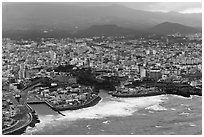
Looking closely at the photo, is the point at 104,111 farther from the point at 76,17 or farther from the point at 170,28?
the point at 170,28

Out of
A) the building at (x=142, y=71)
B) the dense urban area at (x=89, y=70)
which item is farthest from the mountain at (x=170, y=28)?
the building at (x=142, y=71)

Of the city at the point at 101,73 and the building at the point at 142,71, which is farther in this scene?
the building at the point at 142,71

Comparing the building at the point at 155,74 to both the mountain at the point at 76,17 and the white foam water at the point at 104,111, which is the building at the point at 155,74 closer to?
the white foam water at the point at 104,111

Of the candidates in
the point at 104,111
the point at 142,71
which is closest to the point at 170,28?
the point at 142,71

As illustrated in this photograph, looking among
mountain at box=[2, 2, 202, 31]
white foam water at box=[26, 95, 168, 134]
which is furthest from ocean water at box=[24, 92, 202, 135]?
mountain at box=[2, 2, 202, 31]

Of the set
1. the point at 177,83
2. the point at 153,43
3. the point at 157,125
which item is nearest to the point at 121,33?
the point at 153,43

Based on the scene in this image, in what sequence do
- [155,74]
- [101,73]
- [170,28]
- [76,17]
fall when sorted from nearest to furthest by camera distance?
1. [155,74]
2. [101,73]
3. [76,17]
4. [170,28]

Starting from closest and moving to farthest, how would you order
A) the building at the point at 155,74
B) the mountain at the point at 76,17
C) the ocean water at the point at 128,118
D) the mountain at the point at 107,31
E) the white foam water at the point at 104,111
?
1. the ocean water at the point at 128,118
2. the white foam water at the point at 104,111
3. the building at the point at 155,74
4. the mountain at the point at 76,17
5. the mountain at the point at 107,31
